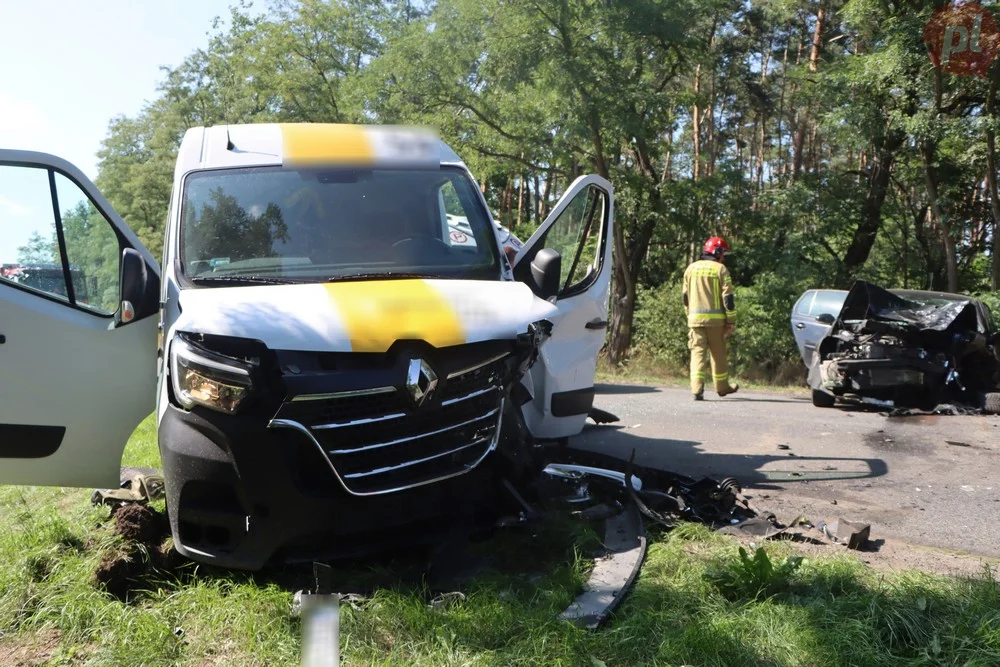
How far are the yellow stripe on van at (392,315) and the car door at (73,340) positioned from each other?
1.23m

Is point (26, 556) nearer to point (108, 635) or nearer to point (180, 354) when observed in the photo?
point (108, 635)

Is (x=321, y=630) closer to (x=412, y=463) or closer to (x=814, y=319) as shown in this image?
(x=412, y=463)

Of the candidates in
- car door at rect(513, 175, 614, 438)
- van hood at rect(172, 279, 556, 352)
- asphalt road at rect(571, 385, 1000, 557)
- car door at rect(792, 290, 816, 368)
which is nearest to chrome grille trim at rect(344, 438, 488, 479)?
van hood at rect(172, 279, 556, 352)

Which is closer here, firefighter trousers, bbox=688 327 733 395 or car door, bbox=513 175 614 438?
car door, bbox=513 175 614 438

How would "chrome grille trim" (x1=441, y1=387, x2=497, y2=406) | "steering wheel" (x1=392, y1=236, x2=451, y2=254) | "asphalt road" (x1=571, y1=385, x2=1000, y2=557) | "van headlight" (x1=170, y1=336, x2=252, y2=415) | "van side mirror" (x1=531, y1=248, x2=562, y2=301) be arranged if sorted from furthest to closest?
"asphalt road" (x1=571, y1=385, x2=1000, y2=557)
"van side mirror" (x1=531, y1=248, x2=562, y2=301)
"steering wheel" (x1=392, y1=236, x2=451, y2=254)
"chrome grille trim" (x1=441, y1=387, x2=497, y2=406)
"van headlight" (x1=170, y1=336, x2=252, y2=415)

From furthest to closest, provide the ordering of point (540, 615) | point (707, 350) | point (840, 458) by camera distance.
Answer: point (707, 350), point (840, 458), point (540, 615)

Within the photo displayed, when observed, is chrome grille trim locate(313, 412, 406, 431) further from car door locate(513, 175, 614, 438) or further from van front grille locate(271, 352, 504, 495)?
car door locate(513, 175, 614, 438)

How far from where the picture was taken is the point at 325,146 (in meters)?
5.33

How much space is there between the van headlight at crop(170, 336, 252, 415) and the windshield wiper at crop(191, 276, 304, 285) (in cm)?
67

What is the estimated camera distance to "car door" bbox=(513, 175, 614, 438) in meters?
5.52

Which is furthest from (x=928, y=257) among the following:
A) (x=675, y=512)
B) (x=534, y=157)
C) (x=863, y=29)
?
(x=675, y=512)

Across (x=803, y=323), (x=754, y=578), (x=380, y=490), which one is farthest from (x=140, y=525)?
(x=803, y=323)

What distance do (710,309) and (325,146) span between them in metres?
6.72

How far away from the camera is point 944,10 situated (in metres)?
16.0
